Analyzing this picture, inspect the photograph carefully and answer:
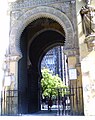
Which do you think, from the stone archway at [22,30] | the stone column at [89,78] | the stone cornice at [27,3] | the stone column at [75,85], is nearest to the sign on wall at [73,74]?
the stone column at [75,85]

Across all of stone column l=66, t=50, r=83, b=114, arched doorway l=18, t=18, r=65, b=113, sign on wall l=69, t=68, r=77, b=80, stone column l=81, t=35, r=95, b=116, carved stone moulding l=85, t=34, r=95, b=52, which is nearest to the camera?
stone column l=81, t=35, r=95, b=116

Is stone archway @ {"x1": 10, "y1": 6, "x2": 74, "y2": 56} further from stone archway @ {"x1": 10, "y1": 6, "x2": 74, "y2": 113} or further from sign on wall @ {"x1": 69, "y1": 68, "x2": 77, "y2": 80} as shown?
sign on wall @ {"x1": 69, "y1": 68, "x2": 77, "y2": 80}

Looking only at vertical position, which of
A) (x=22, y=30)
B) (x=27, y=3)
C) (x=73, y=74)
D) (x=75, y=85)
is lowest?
(x=75, y=85)

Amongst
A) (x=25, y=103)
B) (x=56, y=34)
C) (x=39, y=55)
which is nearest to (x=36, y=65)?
→ (x=39, y=55)

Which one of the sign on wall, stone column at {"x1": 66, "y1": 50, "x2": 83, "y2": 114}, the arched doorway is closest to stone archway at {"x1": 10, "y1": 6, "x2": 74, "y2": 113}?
the arched doorway

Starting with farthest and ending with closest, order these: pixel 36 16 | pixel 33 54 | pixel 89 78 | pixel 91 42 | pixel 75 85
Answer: pixel 33 54 → pixel 36 16 → pixel 75 85 → pixel 91 42 → pixel 89 78

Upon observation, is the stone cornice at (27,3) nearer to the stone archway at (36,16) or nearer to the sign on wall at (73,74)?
the stone archway at (36,16)

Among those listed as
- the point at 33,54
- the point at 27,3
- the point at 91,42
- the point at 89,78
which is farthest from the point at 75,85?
the point at 33,54

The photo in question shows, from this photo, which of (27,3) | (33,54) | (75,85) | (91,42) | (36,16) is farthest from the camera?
(33,54)

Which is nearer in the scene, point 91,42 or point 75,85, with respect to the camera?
point 91,42

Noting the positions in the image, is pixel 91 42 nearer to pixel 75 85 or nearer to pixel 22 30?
pixel 75 85

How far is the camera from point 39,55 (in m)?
16.6

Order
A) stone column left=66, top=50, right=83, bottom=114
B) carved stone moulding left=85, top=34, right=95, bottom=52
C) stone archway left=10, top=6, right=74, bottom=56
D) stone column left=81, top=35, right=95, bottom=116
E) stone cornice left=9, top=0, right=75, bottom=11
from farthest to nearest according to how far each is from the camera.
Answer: stone cornice left=9, top=0, right=75, bottom=11, stone archway left=10, top=6, right=74, bottom=56, stone column left=66, top=50, right=83, bottom=114, carved stone moulding left=85, top=34, right=95, bottom=52, stone column left=81, top=35, right=95, bottom=116

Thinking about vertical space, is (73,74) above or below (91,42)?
below
